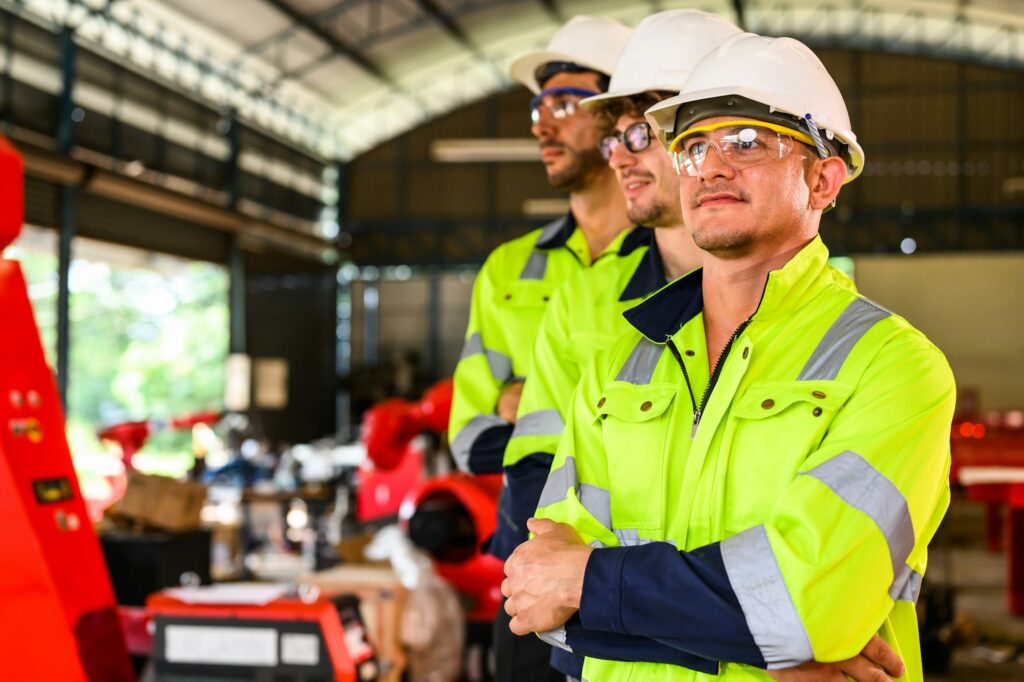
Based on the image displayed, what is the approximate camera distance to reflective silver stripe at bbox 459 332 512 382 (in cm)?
259

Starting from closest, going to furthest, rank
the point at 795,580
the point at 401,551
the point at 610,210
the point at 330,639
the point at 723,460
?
the point at 795,580 → the point at 723,460 → the point at 610,210 → the point at 330,639 → the point at 401,551

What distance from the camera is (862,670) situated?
145 cm

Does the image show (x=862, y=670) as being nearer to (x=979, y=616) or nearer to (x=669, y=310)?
(x=669, y=310)

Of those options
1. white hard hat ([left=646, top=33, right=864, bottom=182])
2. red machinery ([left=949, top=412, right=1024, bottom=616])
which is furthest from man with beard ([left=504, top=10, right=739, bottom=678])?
red machinery ([left=949, top=412, right=1024, bottom=616])

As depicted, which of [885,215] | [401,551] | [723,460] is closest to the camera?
[723,460]

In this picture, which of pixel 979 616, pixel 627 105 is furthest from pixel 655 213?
pixel 979 616

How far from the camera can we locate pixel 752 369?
157cm

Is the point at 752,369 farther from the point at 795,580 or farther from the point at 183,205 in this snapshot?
the point at 183,205

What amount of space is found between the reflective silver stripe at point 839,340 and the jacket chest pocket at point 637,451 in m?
0.21

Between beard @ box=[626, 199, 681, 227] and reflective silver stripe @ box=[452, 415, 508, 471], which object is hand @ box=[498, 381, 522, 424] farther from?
beard @ box=[626, 199, 681, 227]

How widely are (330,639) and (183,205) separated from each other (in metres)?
11.4

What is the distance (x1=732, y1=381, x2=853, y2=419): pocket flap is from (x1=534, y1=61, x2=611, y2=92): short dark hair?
1.33 m

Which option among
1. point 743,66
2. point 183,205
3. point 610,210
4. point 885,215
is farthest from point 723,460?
point 885,215

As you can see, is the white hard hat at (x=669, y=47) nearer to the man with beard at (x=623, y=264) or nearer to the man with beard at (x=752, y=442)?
the man with beard at (x=623, y=264)
